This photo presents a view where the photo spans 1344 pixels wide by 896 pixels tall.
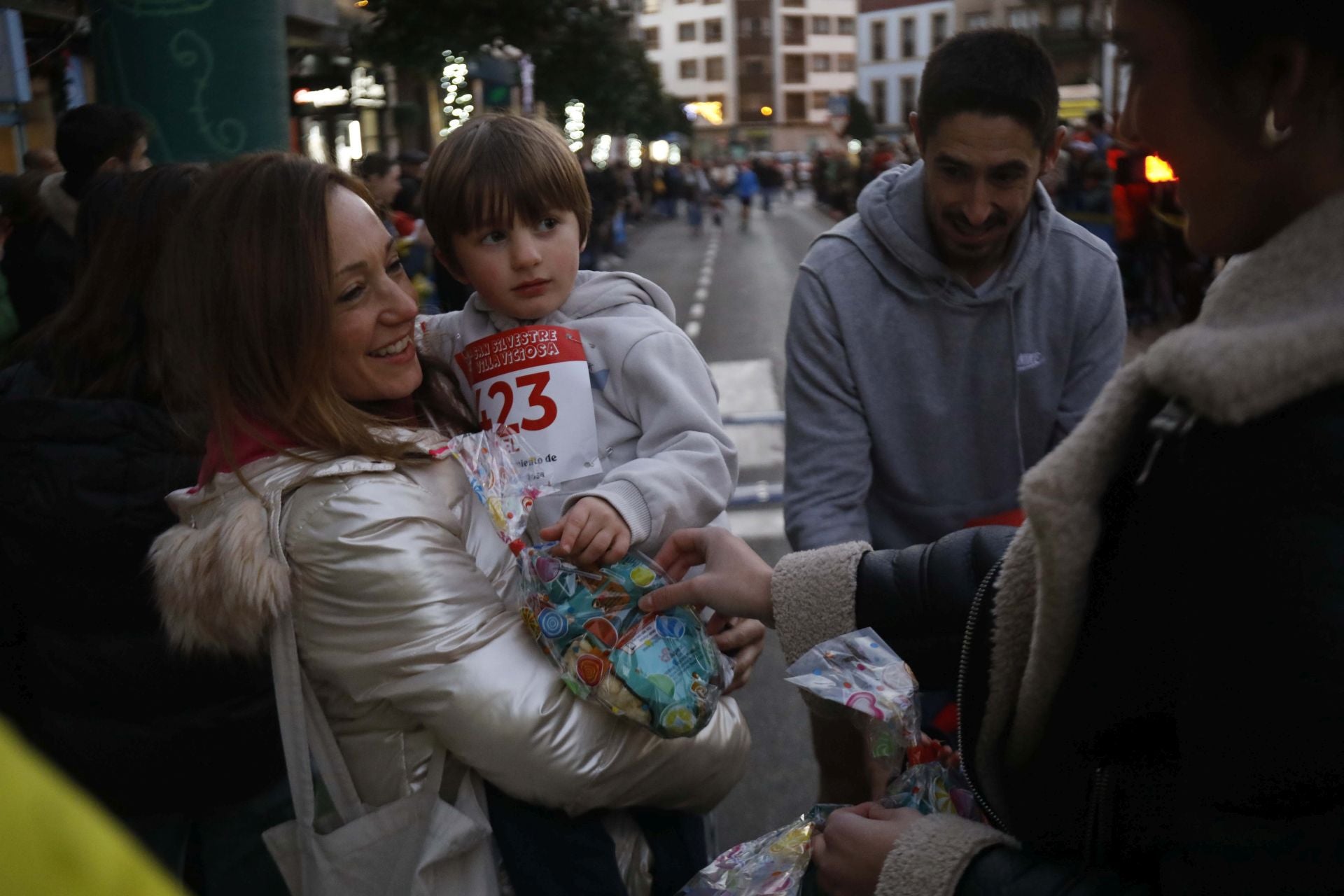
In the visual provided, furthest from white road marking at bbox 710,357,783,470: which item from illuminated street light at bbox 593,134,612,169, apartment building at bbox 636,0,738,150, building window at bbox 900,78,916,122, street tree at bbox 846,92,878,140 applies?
apartment building at bbox 636,0,738,150

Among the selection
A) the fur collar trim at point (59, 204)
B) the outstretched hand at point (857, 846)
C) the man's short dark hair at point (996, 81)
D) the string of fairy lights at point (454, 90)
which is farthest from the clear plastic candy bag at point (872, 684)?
the string of fairy lights at point (454, 90)

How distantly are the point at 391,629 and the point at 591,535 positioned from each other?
317 millimetres

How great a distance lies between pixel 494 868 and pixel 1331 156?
136 cm

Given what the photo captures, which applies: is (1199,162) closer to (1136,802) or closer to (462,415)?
(1136,802)

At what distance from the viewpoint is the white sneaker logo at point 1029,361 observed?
2.45 m

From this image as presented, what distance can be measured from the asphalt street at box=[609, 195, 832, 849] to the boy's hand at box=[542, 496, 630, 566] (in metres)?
2.13

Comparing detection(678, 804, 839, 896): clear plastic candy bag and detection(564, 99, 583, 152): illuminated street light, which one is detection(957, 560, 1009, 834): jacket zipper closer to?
detection(678, 804, 839, 896): clear plastic candy bag

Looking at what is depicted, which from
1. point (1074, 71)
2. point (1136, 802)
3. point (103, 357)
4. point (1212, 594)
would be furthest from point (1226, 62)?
point (1074, 71)

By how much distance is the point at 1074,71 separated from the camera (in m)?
41.3

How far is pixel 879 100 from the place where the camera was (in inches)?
2616

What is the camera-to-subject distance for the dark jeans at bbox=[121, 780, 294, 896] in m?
1.99

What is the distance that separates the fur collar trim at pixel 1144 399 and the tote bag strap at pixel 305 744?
835 mm

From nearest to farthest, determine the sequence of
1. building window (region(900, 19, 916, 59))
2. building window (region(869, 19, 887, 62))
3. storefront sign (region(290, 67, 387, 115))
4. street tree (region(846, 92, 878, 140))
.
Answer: storefront sign (region(290, 67, 387, 115))
street tree (region(846, 92, 878, 140))
building window (region(900, 19, 916, 59))
building window (region(869, 19, 887, 62))

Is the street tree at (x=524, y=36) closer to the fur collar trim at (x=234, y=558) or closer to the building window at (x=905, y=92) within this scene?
the fur collar trim at (x=234, y=558)
